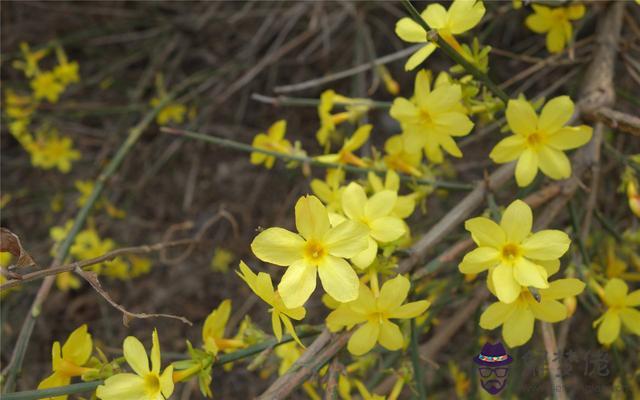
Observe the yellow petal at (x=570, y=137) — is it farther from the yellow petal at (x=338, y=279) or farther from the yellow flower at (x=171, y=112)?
the yellow flower at (x=171, y=112)

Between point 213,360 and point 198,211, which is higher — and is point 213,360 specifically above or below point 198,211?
above

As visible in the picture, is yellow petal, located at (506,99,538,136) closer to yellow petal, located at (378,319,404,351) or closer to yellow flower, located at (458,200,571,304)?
yellow flower, located at (458,200,571,304)

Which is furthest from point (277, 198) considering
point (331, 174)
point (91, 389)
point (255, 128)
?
point (91, 389)

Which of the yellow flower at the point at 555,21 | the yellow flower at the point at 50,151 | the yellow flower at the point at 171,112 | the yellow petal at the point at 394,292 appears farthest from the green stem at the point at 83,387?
the yellow flower at the point at 50,151

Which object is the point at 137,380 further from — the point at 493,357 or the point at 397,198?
the point at 493,357

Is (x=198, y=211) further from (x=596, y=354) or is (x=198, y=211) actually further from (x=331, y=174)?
(x=596, y=354)

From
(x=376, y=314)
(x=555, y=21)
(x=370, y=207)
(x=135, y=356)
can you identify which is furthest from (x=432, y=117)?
(x=135, y=356)
